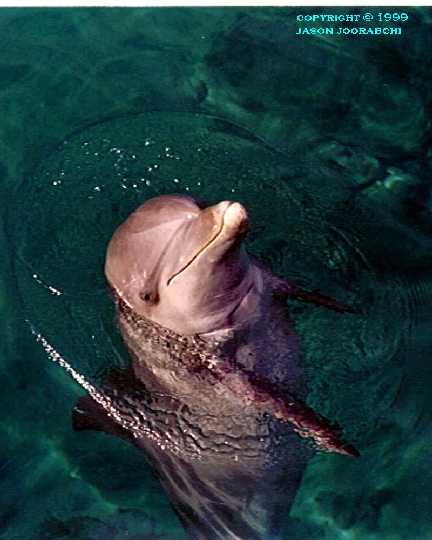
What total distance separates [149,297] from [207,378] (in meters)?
0.75

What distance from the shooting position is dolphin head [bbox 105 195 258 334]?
5.09 m

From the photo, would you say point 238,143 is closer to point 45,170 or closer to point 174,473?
point 45,170

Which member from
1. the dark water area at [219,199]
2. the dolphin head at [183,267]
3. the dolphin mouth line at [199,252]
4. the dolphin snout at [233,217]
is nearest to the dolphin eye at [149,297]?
the dolphin head at [183,267]

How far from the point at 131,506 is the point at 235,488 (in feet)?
2.80

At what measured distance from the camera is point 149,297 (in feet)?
18.4

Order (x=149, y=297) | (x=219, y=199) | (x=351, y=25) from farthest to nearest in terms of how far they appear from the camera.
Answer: (x=351, y=25)
(x=219, y=199)
(x=149, y=297)

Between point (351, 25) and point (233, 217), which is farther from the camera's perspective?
point (351, 25)

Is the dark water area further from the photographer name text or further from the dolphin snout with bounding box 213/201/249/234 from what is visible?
the dolphin snout with bounding box 213/201/249/234

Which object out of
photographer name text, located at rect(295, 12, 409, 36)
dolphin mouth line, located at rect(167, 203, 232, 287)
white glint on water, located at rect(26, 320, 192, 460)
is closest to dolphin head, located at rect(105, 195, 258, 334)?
dolphin mouth line, located at rect(167, 203, 232, 287)

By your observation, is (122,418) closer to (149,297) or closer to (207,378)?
(207,378)

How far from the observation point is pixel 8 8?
31.1 feet

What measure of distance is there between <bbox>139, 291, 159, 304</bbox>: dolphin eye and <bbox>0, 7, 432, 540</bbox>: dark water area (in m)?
0.99

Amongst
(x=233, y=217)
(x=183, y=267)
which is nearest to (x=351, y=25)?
(x=183, y=267)

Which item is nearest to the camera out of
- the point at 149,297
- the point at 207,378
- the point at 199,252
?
the point at 199,252
